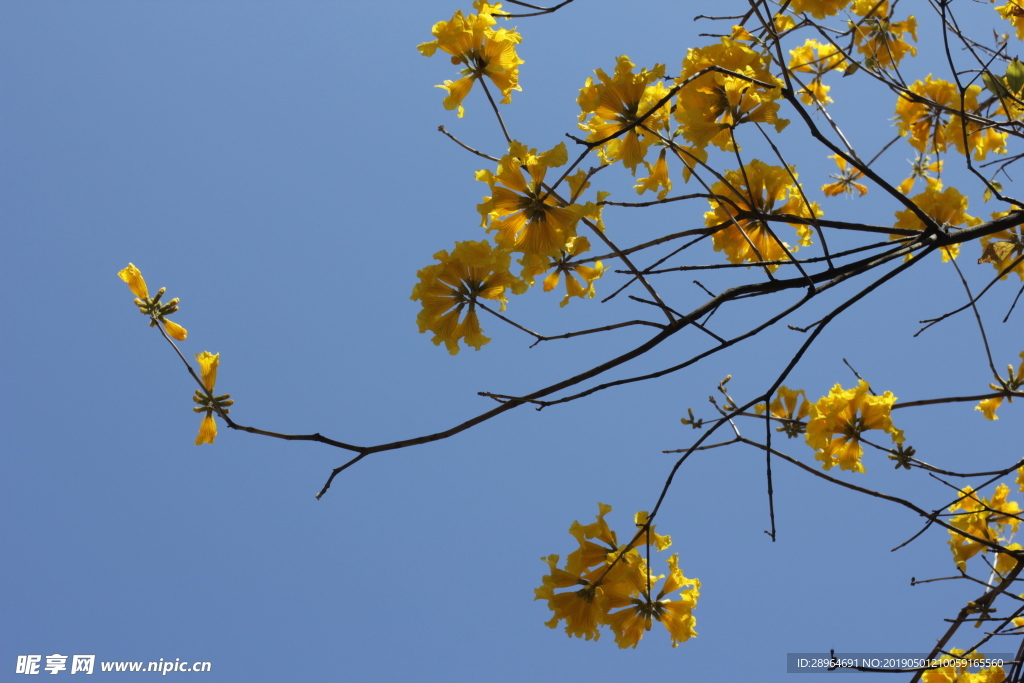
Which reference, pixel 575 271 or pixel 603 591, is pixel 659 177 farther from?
pixel 603 591

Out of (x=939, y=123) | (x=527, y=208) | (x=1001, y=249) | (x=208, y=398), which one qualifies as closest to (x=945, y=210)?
(x=1001, y=249)

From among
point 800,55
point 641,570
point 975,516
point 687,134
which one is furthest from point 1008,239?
point 641,570

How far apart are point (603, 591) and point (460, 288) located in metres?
1.38

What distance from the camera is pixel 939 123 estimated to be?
381cm

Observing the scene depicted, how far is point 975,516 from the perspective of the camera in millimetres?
3145

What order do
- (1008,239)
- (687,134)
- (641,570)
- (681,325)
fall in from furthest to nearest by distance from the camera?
(1008,239) → (641,570) → (687,134) → (681,325)

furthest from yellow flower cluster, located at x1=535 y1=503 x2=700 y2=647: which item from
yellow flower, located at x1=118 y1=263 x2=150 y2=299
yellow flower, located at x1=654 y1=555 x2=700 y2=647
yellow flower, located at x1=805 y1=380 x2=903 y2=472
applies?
yellow flower, located at x1=118 y1=263 x2=150 y2=299

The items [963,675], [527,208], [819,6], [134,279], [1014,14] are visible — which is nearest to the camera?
[527,208]

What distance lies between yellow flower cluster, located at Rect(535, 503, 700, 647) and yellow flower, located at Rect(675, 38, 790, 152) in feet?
4.98

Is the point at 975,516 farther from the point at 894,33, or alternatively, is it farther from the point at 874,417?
the point at 894,33

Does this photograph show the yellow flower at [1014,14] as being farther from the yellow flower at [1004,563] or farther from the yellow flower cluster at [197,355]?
the yellow flower cluster at [197,355]

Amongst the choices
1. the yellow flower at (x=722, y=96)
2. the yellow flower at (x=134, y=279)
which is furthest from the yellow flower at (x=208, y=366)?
the yellow flower at (x=722, y=96)

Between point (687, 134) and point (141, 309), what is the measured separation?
84.5 inches

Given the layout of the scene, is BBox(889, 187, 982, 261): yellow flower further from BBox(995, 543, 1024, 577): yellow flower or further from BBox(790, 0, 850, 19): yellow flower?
BBox(995, 543, 1024, 577): yellow flower
